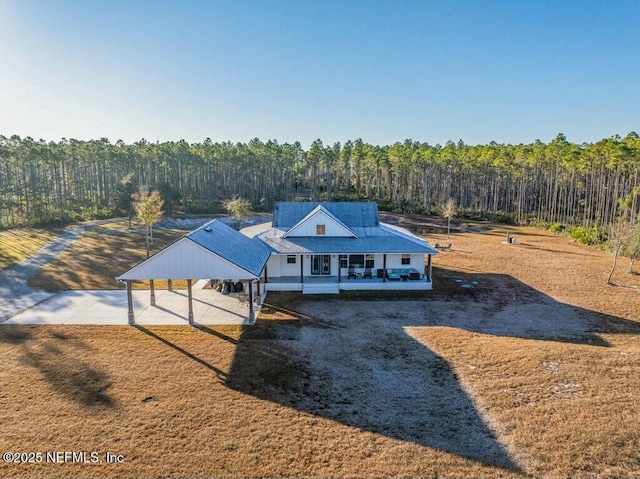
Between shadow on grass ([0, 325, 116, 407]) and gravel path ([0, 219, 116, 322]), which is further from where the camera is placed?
gravel path ([0, 219, 116, 322])

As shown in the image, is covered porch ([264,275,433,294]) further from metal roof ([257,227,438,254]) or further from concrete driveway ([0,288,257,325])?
concrete driveway ([0,288,257,325])

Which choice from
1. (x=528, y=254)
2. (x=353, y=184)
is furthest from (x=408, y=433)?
(x=353, y=184)

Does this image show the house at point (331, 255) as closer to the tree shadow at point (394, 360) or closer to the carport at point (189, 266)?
the tree shadow at point (394, 360)

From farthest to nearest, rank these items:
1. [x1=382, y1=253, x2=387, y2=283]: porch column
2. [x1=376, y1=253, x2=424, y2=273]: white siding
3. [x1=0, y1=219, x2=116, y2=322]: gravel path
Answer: [x1=376, y1=253, x2=424, y2=273]: white siding → [x1=382, y1=253, x2=387, y2=283]: porch column → [x1=0, y1=219, x2=116, y2=322]: gravel path

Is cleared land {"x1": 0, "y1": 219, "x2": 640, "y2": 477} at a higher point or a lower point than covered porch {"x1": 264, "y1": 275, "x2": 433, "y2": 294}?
lower

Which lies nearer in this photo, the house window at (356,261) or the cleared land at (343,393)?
the cleared land at (343,393)

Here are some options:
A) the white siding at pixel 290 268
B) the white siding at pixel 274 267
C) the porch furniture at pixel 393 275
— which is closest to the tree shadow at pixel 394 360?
the porch furniture at pixel 393 275

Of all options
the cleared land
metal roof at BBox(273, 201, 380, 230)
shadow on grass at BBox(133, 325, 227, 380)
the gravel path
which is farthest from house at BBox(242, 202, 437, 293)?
the gravel path
